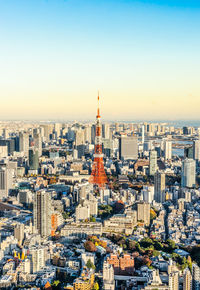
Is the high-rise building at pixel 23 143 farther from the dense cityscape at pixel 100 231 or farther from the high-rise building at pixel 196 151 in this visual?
the high-rise building at pixel 196 151

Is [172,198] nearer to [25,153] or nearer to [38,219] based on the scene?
[38,219]

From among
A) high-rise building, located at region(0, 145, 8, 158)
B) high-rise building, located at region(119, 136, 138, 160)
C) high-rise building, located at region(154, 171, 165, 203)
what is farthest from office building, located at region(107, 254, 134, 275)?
high-rise building, located at region(0, 145, 8, 158)

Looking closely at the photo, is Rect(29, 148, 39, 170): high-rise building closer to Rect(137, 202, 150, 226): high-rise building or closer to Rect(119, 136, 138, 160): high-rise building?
Rect(119, 136, 138, 160): high-rise building

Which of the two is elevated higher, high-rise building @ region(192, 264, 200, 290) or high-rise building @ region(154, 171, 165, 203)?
high-rise building @ region(154, 171, 165, 203)

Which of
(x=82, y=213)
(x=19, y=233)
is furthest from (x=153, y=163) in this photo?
(x=19, y=233)

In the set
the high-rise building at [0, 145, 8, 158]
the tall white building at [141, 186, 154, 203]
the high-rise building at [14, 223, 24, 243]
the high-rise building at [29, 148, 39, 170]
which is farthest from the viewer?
the high-rise building at [0, 145, 8, 158]

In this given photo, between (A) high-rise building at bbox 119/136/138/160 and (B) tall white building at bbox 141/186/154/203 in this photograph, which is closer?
(B) tall white building at bbox 141/186/154/203

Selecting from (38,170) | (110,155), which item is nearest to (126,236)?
(38,170)

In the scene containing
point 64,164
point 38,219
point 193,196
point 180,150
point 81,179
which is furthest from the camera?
point 180,150
